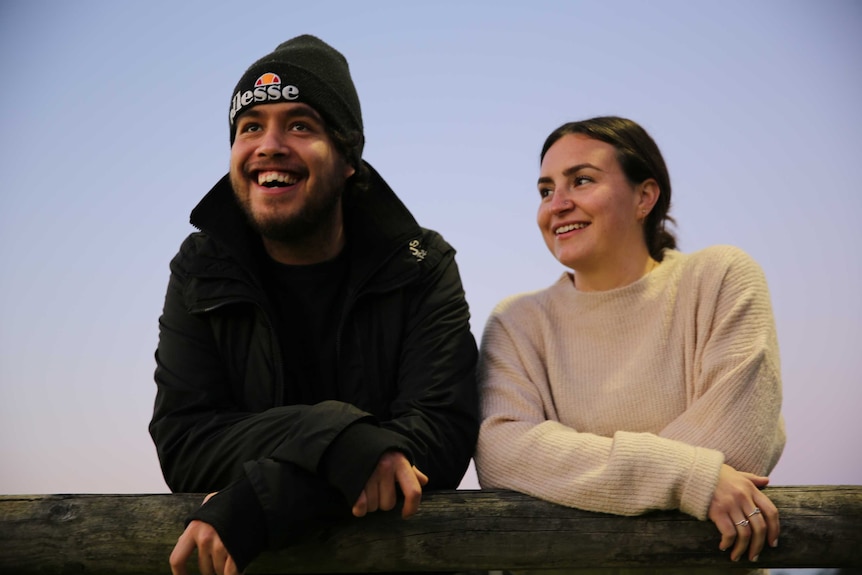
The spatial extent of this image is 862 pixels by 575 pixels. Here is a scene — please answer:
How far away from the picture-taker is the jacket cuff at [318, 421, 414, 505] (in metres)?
2.86

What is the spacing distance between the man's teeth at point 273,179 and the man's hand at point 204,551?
5.19 feet

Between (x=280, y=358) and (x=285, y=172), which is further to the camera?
(x=285, y=172)

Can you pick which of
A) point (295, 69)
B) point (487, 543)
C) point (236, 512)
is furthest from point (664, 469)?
point (295, 69)

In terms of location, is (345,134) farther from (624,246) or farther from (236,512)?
Result: (236,512)

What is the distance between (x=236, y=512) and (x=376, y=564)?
61cm

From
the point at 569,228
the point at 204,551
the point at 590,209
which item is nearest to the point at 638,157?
the point at 590,209

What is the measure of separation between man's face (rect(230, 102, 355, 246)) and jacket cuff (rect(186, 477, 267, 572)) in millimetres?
1341

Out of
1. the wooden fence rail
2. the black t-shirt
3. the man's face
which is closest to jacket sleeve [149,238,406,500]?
the wooden fence rail

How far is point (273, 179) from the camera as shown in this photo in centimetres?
382

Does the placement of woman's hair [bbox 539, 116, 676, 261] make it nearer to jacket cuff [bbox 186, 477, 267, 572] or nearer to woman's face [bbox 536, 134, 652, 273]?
woman's face [bbox 536, 134, 652, 273]

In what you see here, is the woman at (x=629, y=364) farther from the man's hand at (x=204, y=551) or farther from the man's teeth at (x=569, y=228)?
the man's hand at (x=204, y=551)

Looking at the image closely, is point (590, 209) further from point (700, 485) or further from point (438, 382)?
point (700, 485)

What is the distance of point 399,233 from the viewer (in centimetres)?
388

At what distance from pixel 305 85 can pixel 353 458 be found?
1.79m
